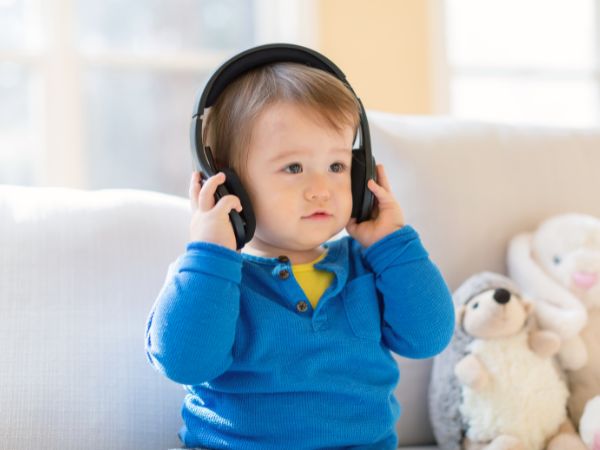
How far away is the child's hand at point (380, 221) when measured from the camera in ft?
3.59

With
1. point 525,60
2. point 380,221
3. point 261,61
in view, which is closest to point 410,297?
point 380,221

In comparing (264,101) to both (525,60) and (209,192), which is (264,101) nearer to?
(209,192)

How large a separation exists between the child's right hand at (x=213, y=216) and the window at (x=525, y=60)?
2072 mm

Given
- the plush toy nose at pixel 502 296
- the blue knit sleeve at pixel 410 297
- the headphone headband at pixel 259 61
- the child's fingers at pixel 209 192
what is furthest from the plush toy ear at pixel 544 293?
the child's fingers at pixel 209 192

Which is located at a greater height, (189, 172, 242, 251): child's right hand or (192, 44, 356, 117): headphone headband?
(192, 44, 356, 117): headphone headband

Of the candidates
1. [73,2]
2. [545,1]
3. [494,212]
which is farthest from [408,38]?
[494,212]

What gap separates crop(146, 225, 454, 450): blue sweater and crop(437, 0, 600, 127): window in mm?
1974

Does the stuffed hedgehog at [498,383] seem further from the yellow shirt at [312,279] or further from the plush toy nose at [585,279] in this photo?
the yellow shirt at [312,279]

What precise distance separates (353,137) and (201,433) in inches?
17.7

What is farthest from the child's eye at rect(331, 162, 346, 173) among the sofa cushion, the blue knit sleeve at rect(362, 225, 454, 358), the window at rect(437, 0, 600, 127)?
the window at rect(437, 0, 600, 127)

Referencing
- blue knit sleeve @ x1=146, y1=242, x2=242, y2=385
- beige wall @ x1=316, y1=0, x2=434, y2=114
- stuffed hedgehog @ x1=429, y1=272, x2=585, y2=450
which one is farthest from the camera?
beige wall @ x1=316, y1=0, x2=434, y2=114

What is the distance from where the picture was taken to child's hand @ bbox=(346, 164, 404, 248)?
1094mm

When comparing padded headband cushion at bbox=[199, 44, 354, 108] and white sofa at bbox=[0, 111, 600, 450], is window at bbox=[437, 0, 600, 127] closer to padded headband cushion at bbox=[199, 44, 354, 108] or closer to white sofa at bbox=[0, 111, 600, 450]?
white sofa at bbox=[0, 111, 600, 450]

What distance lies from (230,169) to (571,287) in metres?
0.66
